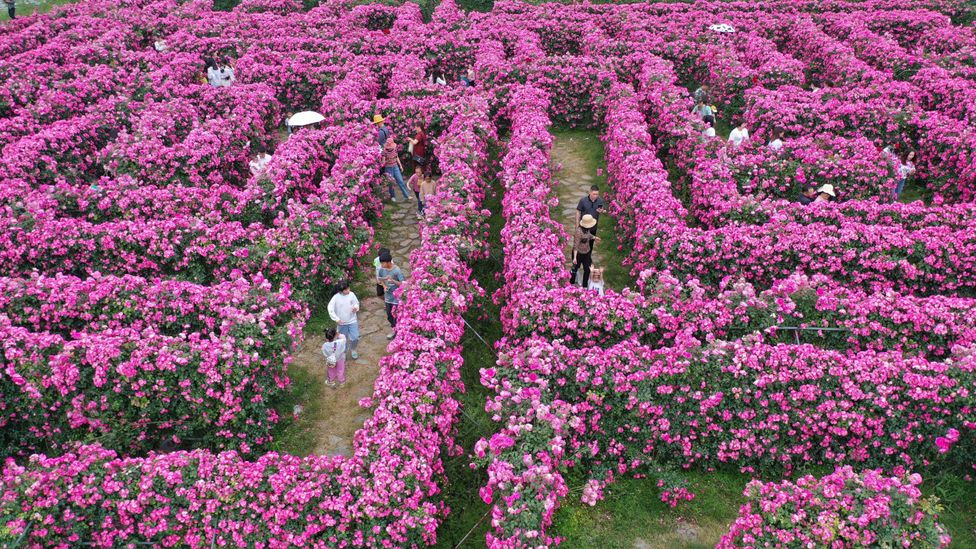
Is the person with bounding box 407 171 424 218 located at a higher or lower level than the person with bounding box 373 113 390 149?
lower

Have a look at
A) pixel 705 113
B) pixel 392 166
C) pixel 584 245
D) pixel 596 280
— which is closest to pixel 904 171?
pixel 705 113

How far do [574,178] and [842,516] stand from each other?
12.1 meters

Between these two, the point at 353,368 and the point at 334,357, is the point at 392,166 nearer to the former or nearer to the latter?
the point at 353,368

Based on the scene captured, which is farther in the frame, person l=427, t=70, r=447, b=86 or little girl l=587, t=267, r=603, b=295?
person l=427, t=70, r=447, b=86

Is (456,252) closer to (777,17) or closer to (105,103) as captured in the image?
(105,103)

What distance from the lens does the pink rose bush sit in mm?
6562

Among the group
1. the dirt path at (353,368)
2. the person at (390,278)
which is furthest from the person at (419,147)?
the person at (390,278)

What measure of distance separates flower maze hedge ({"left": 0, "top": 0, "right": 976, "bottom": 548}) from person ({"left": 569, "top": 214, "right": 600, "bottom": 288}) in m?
0.49

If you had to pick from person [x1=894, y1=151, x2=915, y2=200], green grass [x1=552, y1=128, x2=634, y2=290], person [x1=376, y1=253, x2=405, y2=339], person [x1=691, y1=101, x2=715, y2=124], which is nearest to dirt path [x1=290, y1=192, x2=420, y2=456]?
person [x1=376, y1=253, x2=405, y2=339]

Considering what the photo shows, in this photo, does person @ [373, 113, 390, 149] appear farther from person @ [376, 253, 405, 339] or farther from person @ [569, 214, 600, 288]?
person @ [569, 214, 600, 288]

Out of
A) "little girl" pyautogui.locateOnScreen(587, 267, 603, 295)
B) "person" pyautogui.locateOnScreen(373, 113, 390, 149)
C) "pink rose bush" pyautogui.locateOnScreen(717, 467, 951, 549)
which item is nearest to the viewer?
"pink rose bush" pyautogui.locateOnScreen(717, 467, 951, 549)

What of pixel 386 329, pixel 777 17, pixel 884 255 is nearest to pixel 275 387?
pixel 386 329

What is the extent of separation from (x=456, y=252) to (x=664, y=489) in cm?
565

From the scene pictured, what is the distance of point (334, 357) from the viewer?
406 inches
